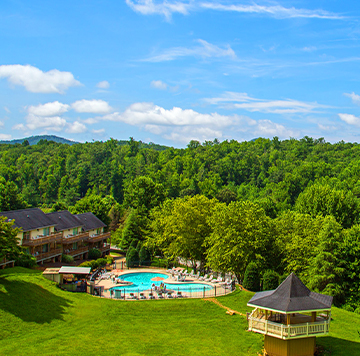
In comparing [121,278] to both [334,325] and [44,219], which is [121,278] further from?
[334,325]

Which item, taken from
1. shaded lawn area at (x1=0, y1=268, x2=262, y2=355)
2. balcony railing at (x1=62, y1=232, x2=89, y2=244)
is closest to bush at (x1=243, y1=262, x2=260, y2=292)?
shaded lawn area at (x1=0, y1=268, x2=262, y2=355)

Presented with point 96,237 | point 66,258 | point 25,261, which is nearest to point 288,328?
point 25,261

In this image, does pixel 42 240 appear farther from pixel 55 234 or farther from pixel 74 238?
pixel 74 238

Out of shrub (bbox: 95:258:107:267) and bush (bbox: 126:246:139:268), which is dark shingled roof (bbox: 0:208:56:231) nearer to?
shrub (bbox: 95:258:107:267)

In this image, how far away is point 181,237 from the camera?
4566 centimetres

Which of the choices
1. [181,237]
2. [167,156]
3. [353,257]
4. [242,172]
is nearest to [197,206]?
[181,237]

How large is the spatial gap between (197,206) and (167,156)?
118 metres

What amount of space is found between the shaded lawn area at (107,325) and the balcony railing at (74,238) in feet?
54.1

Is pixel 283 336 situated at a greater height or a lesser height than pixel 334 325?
greater

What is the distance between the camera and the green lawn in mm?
21250

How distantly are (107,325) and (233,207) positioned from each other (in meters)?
20.7

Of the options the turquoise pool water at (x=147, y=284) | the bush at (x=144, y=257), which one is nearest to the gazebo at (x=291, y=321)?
the turquoise pool water at (x=147, y=284)

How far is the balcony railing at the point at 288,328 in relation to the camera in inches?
763

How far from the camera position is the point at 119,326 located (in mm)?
25062
